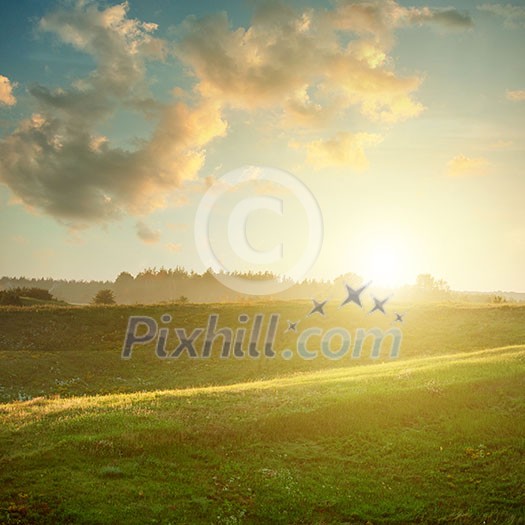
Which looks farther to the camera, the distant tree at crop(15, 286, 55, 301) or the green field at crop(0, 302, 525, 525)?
the distant tree at crop(15, 286, 55, 301)

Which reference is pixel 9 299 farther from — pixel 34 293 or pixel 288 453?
pixel 288 453

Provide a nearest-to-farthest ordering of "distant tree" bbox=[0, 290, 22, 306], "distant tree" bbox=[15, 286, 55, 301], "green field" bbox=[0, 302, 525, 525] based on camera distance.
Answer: "green field" bbox=[0, 302, 525, 525] < "distant tree" bbox=[0, 290, 22, 306] < "distant tree" bbox=[15, 286, 55, 301]

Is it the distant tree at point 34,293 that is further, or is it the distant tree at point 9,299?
the distant tree at point 34,293

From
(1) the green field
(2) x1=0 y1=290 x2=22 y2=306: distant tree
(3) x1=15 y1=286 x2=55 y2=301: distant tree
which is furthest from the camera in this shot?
(3) x1=15 y1=286 x2=55 y2=301: distant tree

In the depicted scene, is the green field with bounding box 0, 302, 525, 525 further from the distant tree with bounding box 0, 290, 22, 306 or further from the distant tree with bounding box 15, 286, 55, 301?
the distant tree with bounding box 15, 286, 55, 301

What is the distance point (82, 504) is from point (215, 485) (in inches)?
187

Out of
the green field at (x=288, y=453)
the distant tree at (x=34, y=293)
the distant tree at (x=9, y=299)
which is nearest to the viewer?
the green field at (x=288, y=453)

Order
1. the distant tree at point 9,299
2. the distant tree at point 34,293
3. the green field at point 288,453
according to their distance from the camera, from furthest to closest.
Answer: the distant tree at point 34,293 < the distant tree at point 9,299 < the green field at point 288,453

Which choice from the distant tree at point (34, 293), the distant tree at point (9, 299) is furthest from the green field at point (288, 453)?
the distant tree at point (34, 293)

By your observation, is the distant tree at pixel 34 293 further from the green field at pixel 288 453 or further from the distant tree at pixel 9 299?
the green field at pixel 288 453

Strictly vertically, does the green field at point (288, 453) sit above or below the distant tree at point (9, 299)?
above

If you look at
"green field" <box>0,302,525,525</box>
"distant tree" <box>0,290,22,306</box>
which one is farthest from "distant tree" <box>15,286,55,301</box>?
"green field" <box>0,302,525,525</box>

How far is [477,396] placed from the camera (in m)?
28.0

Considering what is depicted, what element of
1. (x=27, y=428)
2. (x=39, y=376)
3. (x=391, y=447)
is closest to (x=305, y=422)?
(x=391, y=447)
